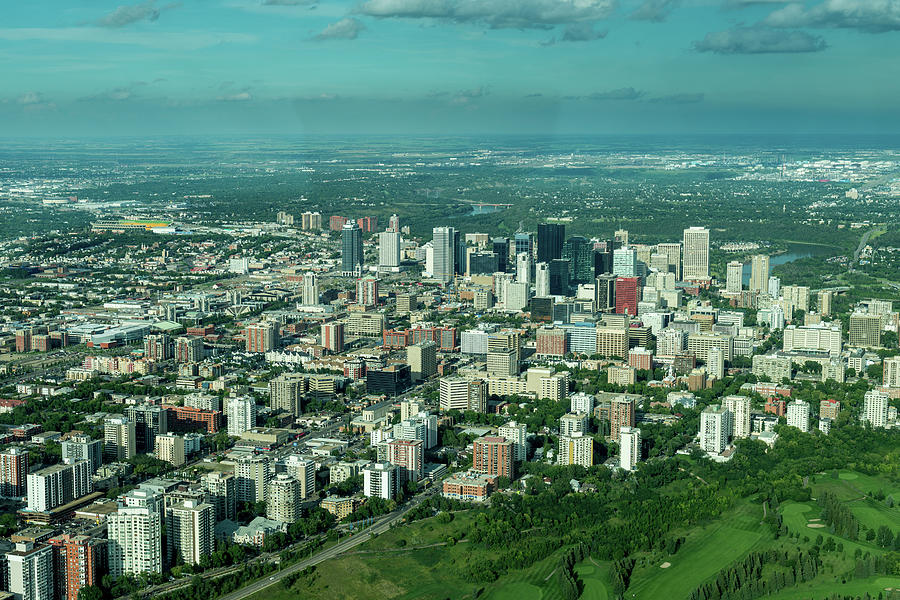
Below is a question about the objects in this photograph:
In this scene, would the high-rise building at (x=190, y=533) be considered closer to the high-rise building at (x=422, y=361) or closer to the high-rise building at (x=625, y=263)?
the high-rise building at (x=422, y=361)

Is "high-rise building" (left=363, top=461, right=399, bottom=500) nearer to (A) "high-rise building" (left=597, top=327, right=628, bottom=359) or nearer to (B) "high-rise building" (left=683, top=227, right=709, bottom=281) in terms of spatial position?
(A) "high-rise building" (left=597, top=327, right=628, bottom=359)

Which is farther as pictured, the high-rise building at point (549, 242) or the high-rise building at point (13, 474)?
the high-rise building at point (549, 242)

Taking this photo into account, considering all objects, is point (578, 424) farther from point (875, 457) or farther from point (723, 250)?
point (723, 250)

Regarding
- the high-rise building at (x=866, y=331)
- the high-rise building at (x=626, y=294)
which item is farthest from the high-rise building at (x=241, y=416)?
the high-rise building at (x=866, y=331)

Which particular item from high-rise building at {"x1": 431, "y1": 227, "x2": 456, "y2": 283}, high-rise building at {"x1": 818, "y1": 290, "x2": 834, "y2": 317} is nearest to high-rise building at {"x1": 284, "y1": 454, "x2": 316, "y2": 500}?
high-rise building at {"x1": 818, "y1": 290, "x2": 834, "y2": 317}

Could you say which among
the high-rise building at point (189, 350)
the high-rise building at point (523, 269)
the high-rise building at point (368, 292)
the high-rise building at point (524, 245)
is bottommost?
the high-rise building at point (189, 350)

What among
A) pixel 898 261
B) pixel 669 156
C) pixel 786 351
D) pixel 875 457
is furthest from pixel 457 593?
pixel 669 156
